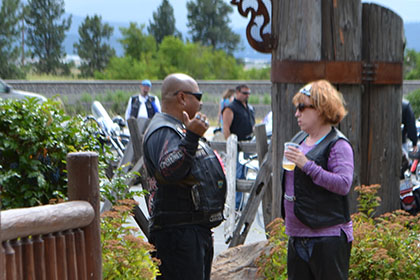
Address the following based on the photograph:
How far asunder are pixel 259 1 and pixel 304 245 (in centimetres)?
209

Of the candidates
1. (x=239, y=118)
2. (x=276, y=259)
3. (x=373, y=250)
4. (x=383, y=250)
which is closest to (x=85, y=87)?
(x=239, y=118)

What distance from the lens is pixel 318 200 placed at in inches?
156

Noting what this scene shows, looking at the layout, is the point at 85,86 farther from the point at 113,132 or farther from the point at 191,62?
the point at 113,132

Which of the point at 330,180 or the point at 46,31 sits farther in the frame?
the point at 46,31

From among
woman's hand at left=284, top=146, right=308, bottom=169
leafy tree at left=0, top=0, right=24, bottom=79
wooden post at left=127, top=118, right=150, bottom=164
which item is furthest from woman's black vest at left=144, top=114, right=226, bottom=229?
leafy tree at left=0, top=0, right=24, bottom=79

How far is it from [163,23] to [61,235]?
210 feet

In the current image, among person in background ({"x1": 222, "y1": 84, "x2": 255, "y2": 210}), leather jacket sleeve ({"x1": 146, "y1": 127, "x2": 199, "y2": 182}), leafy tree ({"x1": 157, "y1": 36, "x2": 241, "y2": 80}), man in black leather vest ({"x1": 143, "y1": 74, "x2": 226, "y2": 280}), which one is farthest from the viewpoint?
leafy tree ({"x1": 157, "y1": 36, "x2": 241, "y2": 80})

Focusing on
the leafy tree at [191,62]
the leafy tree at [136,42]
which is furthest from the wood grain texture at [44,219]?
the leafy tree at [136,42]

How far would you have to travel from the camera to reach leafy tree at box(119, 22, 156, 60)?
45812mm

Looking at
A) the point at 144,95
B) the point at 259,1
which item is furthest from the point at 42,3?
the point at 259,1

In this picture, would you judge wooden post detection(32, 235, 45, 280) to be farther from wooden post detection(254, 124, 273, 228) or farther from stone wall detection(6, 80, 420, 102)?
stone wall detection(6, 80, 420, 102)

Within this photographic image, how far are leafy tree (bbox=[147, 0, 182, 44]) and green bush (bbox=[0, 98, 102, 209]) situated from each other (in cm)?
6172

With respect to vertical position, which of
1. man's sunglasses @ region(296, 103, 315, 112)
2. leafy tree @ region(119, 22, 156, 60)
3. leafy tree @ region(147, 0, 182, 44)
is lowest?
man's sunglasses @ region(296, 103, 315, 112)

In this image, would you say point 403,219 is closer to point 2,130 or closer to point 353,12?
point 353,12
